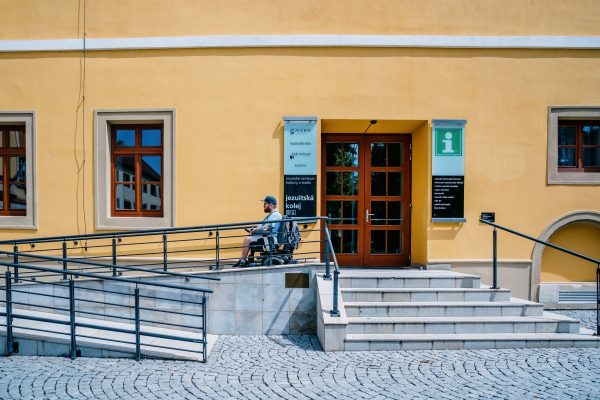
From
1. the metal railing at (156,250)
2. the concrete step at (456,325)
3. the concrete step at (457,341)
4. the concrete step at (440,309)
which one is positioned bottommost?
the concrete step at (457,341)

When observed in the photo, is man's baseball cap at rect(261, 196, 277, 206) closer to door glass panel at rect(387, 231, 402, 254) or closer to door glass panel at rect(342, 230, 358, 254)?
door glass panel at rect(342, 230, 358, 254)

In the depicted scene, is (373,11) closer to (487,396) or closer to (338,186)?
(338,186)

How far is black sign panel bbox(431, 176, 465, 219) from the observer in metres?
7.20

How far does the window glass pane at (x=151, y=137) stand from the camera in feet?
24.7

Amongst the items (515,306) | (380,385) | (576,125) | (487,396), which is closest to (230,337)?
(380,385)

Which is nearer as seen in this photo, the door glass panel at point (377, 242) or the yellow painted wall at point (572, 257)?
the yellow painted wall at point (572, 257)

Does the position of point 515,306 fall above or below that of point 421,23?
below

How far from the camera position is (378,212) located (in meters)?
7.93

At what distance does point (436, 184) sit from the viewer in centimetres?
721

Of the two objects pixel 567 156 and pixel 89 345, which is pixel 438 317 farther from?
pixel 89 345

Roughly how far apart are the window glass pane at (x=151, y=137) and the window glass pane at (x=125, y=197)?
3.09ft

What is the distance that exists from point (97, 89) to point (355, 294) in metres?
6.39

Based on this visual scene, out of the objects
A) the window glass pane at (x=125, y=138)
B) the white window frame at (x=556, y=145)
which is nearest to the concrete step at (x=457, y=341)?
the white window frame at (x=556, y=145)

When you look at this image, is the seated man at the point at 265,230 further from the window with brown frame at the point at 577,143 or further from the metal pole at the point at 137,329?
the window with brown frame at the point at 577,143
